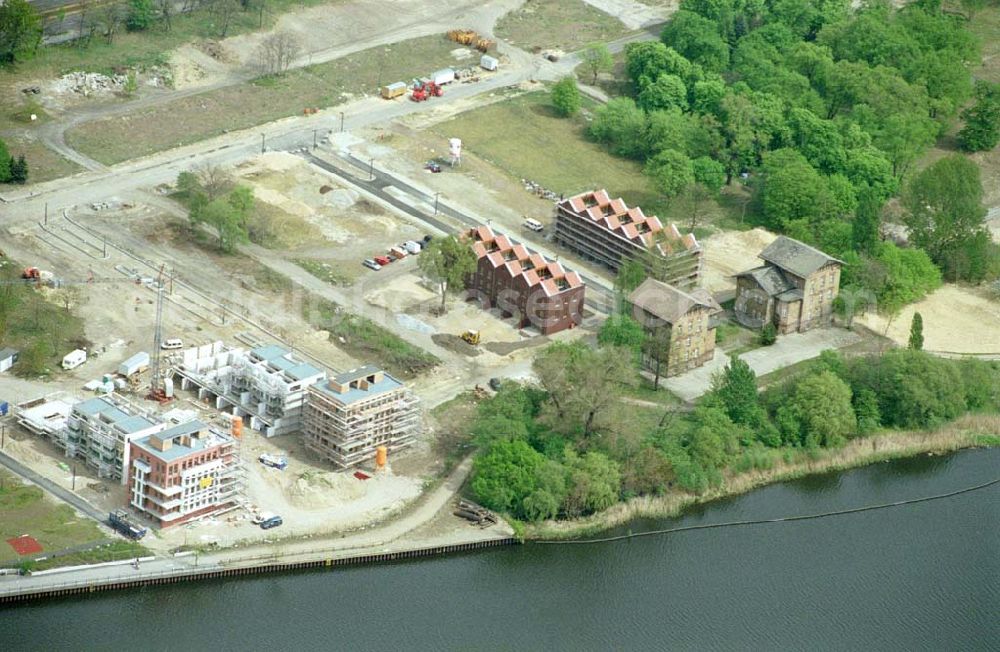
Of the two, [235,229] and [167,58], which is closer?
[235,229]

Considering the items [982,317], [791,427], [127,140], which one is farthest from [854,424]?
[127,140]

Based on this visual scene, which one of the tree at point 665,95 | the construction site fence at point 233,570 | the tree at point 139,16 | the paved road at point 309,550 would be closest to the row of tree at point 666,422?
the paved road at point 309,550

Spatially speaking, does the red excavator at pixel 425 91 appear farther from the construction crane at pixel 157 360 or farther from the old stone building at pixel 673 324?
the old stone building at pixel 673 324

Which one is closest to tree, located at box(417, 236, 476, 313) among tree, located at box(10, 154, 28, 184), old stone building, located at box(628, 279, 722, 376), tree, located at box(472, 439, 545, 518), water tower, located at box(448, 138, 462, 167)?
old stone building, located at box(628, 279, 722, 376)

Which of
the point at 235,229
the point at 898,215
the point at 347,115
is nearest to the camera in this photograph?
the point at 235,229

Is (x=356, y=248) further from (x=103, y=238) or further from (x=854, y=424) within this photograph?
(x=854, y=424)

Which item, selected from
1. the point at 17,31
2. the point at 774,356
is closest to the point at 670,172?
the point at 774,356

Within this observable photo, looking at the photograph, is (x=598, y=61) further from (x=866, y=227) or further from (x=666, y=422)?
(x=666, y=422)
